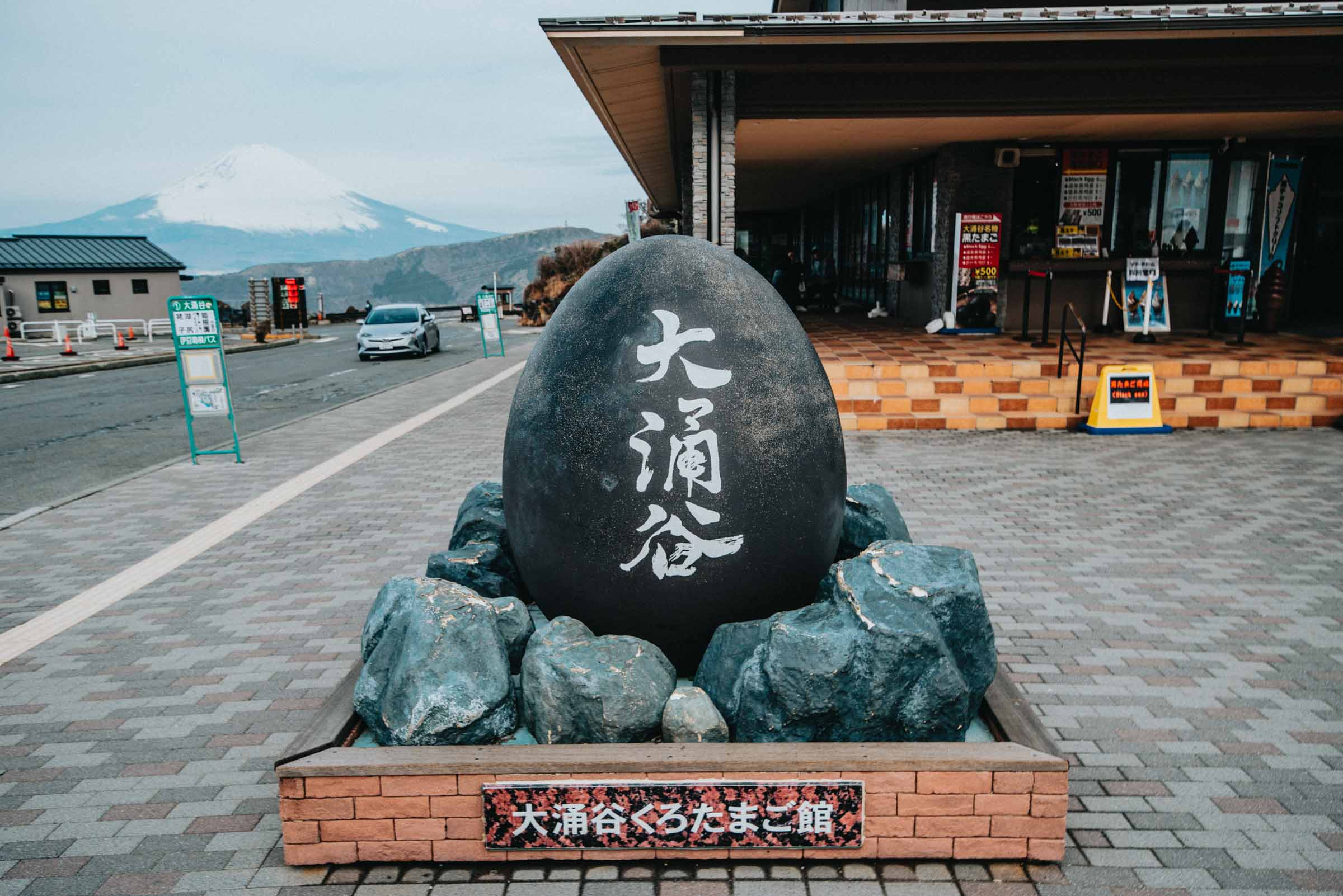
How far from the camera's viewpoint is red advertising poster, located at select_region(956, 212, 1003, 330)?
16344mm

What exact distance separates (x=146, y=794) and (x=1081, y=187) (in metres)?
17.4

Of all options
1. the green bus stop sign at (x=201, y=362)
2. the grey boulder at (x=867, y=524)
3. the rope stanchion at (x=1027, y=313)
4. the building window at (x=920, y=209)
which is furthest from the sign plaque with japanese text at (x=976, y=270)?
the green bus stop sign at (x=201, y=362)

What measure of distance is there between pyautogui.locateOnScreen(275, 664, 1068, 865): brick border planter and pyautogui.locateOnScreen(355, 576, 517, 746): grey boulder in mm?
191

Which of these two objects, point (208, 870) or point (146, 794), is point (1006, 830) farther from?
point (146, 794)

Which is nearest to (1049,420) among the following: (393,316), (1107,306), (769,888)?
(1107,306)

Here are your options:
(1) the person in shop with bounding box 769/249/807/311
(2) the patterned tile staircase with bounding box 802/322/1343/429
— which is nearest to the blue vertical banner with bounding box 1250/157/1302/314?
(2) the patterned tile staircase with bounding box 802/322/1343/429

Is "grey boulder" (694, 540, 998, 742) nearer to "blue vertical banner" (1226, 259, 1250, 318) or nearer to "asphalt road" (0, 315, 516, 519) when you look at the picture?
"asphalt road" (0, 315, 516, 519)

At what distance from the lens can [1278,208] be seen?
1664 centimetres

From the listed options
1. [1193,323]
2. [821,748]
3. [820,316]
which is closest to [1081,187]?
[1193,323]

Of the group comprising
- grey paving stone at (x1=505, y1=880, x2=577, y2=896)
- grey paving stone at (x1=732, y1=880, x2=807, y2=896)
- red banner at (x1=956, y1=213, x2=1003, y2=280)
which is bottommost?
grey paving stone at (x1=505, y1=880, x2=577, y2=896)

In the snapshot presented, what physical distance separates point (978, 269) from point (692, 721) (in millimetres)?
14905

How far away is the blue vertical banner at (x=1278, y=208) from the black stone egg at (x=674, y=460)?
16583 mm

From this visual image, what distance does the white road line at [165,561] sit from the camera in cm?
557

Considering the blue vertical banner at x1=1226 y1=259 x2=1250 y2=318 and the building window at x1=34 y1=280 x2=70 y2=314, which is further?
the building window at x1=34 y1=280 x2=70 y2=314
